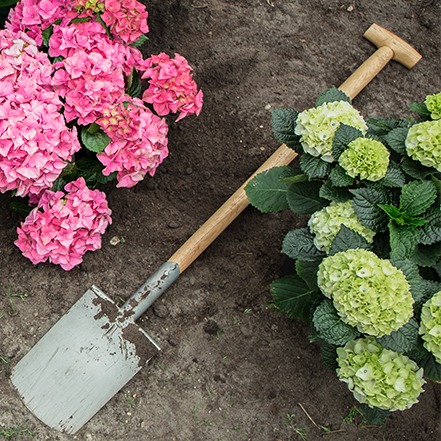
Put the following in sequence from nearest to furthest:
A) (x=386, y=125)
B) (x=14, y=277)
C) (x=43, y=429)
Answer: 1. (x=386, y=125)
2. (x=43, y=429)
3. (x=14, y=277)

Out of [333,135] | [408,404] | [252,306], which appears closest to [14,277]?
[252,306]

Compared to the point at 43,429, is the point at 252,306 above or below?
above

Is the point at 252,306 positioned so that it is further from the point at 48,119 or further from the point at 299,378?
the point at 48,119

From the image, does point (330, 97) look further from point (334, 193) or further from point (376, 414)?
point (376, 414)

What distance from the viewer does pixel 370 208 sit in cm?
133

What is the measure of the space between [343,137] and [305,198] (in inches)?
11.2

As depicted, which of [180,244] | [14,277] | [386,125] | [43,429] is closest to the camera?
[386,125]

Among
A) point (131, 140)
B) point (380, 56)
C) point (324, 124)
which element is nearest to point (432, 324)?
point (324, 124)

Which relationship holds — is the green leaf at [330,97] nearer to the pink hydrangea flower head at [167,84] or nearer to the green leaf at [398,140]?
the green leaf at [398,140]

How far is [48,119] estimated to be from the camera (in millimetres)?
1410

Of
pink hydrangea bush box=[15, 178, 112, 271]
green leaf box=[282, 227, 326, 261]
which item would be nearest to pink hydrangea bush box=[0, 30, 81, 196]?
pink hydrangea bush box=[15, 178, 112, 271]

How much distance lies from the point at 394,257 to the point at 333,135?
46cm

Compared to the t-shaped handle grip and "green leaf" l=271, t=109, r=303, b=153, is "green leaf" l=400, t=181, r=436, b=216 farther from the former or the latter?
the t-shaped handle grip

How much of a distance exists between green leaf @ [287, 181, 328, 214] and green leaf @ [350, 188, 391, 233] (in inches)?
7.4
